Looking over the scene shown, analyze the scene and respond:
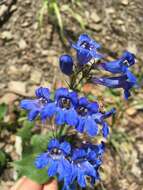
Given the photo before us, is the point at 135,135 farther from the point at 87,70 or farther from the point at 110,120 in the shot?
the point at 87,70

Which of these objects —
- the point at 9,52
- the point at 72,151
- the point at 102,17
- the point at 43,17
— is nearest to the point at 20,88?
the point at 9,52

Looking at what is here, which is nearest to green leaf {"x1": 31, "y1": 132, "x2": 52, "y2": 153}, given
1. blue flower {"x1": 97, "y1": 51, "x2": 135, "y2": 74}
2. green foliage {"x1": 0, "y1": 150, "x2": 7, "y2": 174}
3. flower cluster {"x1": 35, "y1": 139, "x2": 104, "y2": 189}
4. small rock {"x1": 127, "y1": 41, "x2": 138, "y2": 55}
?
green foliage {"x1": 0, "y1": 150, "x2": 7, "y2": 174}

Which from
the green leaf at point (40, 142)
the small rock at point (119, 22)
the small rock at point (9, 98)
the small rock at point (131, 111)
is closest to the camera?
the green leaf at point (40, 142)

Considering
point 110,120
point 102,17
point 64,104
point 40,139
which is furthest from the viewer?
point 102,17

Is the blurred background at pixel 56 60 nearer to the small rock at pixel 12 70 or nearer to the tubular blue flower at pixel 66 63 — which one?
the small rock at pixel 12 70

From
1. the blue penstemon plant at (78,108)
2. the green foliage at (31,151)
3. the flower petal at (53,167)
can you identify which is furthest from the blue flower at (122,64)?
the green foliage at (31,151)

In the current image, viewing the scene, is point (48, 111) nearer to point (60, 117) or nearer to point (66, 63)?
point (60, 117)

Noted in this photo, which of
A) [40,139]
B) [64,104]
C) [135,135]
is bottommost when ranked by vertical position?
[135,135]
